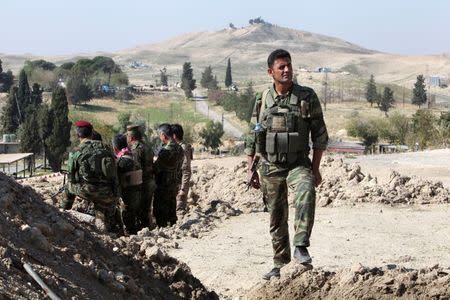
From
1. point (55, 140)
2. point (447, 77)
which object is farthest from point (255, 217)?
point (447, 77)

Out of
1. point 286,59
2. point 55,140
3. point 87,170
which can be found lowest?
point 55,140

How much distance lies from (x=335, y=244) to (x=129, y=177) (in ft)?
7.29

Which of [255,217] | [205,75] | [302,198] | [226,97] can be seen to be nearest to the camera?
[302,198]

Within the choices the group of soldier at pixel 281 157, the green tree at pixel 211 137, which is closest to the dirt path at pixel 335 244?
the group of soldier at pixel 281 157

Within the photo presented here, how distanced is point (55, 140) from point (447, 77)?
5065 inches

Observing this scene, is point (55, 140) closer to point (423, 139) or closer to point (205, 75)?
point (423, 139)

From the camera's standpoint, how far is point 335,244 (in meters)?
8.32

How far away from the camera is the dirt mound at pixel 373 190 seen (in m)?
11.5

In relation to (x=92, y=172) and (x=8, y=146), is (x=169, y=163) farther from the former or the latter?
(x=8, y=146)

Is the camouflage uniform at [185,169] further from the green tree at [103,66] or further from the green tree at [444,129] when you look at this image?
the green tree at [103,66]

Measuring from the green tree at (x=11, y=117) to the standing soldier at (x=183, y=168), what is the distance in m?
50.8

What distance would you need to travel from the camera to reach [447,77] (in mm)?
160500

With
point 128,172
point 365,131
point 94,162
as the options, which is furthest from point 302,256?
point 365,131

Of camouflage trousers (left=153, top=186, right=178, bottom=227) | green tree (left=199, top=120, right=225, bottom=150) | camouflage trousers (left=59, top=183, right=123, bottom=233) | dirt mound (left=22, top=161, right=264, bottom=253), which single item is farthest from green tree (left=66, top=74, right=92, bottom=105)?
camouflage trousers (left=59, top=183, right=123, bottom=233)
